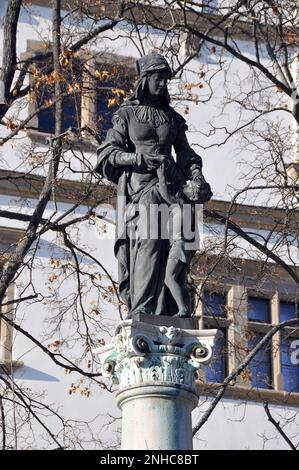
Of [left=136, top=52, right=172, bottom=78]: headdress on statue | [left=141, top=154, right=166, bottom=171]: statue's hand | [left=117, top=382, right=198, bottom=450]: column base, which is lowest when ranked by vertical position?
[left=117, top=382, right=198, bottom=450]: column base

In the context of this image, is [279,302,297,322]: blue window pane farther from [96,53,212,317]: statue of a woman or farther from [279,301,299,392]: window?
[96,53,212,317]: statue of a woman

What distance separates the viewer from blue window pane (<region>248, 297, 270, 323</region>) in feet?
80.0

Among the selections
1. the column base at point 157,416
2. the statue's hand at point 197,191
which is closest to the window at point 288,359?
the statue's hand at point 197,191

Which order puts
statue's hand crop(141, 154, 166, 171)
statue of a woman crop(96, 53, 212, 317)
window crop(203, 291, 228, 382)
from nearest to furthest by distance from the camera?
statue of a woman crop(96, 53, 212, 317), statue's hand crop(141, 154, 166, 171), window crop(203, 291, 228, 382)

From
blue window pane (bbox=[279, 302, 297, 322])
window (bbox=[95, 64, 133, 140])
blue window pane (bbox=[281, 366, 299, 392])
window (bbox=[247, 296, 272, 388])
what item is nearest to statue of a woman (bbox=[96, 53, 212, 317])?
window (bbox=[95, 64, 133, 140])

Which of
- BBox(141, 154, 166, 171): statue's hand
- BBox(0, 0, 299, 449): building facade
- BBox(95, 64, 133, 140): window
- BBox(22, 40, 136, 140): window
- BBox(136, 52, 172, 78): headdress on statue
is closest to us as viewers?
BBox(141, 154, 166, 171): statue's hand

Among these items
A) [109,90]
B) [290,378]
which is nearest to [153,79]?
[109,90]

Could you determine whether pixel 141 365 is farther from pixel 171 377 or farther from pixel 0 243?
pixel 0 243

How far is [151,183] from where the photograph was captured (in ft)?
38.2

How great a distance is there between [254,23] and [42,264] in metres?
5.74

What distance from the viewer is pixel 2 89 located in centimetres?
1783

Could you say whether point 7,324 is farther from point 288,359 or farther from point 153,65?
A: point 153,65
